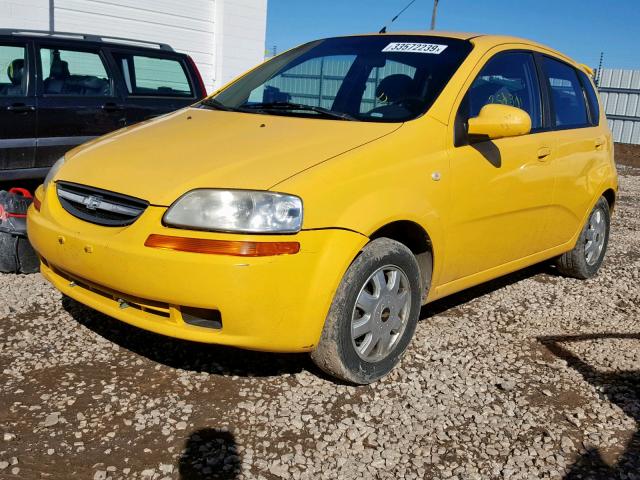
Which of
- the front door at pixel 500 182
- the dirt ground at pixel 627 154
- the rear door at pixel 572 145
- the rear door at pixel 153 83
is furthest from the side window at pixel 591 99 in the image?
the dirt ground at pixel 627 154

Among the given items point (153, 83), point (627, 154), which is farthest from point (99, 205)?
point (627, 154)

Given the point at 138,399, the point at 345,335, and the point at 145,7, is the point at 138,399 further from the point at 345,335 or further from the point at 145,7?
the point at 145,7

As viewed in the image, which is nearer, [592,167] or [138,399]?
[138,399]

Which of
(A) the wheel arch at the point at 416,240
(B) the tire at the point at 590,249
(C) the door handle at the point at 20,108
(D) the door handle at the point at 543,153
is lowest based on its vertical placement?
(B) the tire at the point at 590,249

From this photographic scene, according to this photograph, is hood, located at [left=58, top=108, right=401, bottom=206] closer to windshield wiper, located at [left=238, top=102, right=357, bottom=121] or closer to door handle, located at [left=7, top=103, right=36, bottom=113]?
windshield wiper, located at [left=238, top=102, right=357, bottom=121]

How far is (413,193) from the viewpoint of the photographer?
321cm

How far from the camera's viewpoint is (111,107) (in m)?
6.64

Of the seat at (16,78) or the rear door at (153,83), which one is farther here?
the rear door at (153,83)

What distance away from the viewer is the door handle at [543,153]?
13.6 feet

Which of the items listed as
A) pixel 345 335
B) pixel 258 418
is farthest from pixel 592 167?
pixel 258 418

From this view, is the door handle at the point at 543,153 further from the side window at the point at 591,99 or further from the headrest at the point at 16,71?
the headrest at the point at 16,71

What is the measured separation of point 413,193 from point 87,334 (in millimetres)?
1945

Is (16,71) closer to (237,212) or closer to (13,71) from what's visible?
(13,71)

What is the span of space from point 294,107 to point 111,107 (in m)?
3.54
